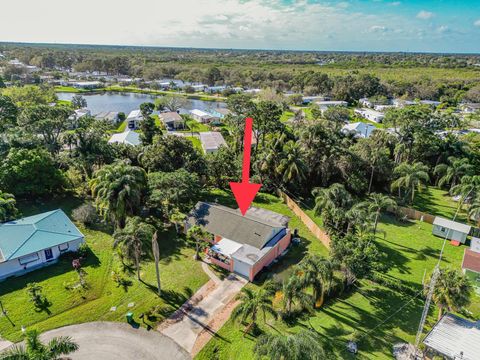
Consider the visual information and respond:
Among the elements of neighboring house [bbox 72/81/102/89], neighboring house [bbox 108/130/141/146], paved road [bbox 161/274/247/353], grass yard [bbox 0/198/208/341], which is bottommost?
paved road [bbox 161/274/247/353]

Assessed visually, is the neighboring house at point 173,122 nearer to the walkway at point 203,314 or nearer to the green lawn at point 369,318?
the green lawn at point 369,318

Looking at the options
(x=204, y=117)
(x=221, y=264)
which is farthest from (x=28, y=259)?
(x=204, y=117)

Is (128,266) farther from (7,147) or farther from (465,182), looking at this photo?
(465,182)

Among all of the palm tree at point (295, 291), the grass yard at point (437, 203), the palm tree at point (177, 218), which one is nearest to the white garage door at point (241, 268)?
the palm tree at point (295, 291)

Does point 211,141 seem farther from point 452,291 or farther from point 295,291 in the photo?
point 452,291

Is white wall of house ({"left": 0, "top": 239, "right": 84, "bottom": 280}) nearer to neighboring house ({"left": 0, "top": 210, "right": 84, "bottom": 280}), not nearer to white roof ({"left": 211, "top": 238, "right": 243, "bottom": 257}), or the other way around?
neighboring house ({"left": 0, "top": 210, "right": 84, "bottom": 280})

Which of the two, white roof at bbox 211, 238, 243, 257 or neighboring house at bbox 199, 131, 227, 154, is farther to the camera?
neighboring house at bbox 199, 131, 227, 154

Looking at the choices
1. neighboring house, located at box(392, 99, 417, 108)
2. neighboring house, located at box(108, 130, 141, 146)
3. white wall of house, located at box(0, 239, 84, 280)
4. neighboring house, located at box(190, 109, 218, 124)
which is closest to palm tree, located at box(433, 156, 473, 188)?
white wall of house, located at box(0, 239, 84, 280)
